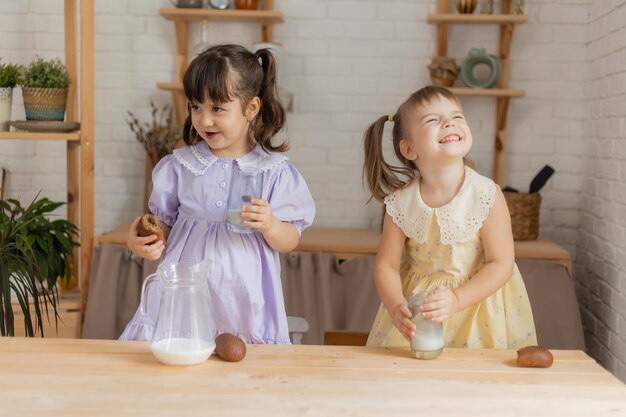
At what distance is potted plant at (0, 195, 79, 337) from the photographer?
266 centimetres

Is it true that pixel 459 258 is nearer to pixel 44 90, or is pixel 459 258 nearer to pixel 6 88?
pixel 44 90

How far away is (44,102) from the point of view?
3.13 meters

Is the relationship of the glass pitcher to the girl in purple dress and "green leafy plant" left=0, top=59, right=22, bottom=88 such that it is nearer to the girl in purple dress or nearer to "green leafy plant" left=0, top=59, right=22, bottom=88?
the girl in purple dress

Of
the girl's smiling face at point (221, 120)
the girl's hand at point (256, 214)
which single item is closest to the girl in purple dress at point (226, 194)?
the girl's smiling face at point (221, 120)

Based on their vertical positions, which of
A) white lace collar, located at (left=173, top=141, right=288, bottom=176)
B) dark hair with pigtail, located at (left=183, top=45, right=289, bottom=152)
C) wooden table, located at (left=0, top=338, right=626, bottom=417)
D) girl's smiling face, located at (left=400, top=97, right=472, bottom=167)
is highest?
dark hair with pigtail, located at (left=183, top=45, right=289, bottom=152)

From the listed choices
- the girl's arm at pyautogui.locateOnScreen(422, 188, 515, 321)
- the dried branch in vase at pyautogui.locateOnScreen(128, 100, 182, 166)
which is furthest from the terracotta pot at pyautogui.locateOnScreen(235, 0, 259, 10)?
the girl's arm at pyautogui.locateOnScreen(422, 188, 515, 321)

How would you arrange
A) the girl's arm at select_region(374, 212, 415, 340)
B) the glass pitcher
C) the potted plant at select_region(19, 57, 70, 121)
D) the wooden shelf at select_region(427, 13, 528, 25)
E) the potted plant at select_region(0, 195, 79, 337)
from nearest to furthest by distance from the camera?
1. the glass pitcher
2. the girl's arm at select_region(374, 212, 415, 340)
3. the potted plant at select_region(0, 195, 79, 337)
4. the potted plant at select_region(19, 57, 70, 121)
5. the wooden shelf at select_region(427, 13, 528, 25)

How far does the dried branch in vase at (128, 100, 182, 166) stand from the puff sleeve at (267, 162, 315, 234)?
63.8 inches

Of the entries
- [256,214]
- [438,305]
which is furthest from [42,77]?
[438,305]

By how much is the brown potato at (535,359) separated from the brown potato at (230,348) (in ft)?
1.68

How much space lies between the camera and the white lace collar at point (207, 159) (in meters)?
1.97

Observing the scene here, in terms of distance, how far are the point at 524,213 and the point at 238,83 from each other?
175 centimetres

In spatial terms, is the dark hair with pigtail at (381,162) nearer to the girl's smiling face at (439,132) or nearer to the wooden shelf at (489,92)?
the girl's smiling face at (439,132)

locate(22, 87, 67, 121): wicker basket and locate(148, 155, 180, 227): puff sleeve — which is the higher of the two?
locate(22, 87, 67, 121): wicker basket
